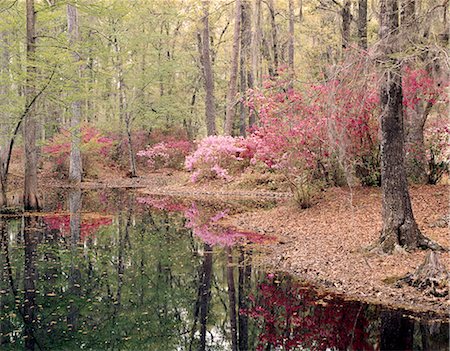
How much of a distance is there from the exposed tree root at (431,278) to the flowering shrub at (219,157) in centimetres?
1235

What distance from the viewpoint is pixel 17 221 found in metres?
12.4

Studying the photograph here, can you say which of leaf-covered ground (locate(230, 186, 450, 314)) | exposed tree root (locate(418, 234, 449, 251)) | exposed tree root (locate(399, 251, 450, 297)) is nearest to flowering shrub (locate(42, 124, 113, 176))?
leaf-covered ground (locate(230, 186, 450, 314))

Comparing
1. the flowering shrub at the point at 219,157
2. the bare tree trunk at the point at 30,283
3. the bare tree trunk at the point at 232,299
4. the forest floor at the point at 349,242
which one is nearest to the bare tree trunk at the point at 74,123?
the flowering shrub at the point at 219,157

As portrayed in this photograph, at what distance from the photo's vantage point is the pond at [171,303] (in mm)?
5223

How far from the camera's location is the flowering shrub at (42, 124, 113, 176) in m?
22.7

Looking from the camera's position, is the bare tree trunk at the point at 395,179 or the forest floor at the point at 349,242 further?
the bare tree trunk at the point at 395,179

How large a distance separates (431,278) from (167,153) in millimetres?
23844

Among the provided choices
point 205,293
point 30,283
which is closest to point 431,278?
point 205,293

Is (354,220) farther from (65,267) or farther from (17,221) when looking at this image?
(17,221)

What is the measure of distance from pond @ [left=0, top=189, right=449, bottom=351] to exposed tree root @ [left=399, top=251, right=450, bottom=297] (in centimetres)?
72

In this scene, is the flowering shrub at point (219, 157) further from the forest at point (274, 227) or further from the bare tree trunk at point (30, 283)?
the bare tree trunk at point (30, 283)

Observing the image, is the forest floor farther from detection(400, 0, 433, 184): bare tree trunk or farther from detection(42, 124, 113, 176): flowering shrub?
detection(42, 124, 113, 176): flowering shrub

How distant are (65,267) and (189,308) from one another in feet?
9.24

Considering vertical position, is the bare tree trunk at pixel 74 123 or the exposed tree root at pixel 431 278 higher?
the bare tree trunk at pixel 74 123
